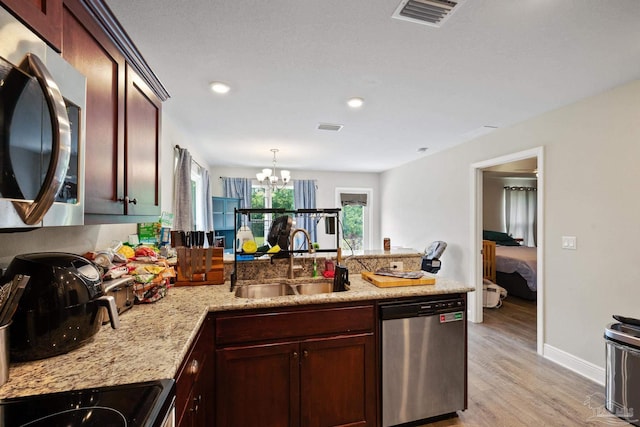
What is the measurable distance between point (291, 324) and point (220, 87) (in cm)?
187

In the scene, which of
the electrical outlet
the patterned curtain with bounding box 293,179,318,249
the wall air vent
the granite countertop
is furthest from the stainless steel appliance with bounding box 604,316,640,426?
the patterned curtain with bounding box 293,179,318,249

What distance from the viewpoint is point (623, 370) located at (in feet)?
6.52

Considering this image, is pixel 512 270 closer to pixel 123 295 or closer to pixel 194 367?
pixel 194 367

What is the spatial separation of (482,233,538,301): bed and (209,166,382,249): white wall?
2.48m

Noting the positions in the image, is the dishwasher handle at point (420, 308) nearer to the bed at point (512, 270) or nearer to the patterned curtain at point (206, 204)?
the bed at point (512, 270)

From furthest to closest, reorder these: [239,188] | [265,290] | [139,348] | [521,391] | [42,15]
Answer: [239,188] < [521,391] < [265,290] < [139,348] < [42,15]

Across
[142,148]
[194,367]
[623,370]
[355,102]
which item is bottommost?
[623,370]

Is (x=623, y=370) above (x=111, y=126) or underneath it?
underneath

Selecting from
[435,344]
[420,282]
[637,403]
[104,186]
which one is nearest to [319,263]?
[420,282]

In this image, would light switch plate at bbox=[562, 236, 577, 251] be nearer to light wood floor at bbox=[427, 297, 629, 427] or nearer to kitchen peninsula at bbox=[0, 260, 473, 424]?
light wood floor at bbox=[427, 297, 629, 427]

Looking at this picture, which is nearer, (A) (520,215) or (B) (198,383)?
(B) (198,383)

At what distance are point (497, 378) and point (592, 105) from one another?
2476 mm

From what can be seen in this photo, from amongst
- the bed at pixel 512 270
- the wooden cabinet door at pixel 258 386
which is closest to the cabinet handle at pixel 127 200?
the wooden cabinet door at pixel 258 386

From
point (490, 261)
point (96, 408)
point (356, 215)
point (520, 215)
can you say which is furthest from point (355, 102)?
point (520, 215)
